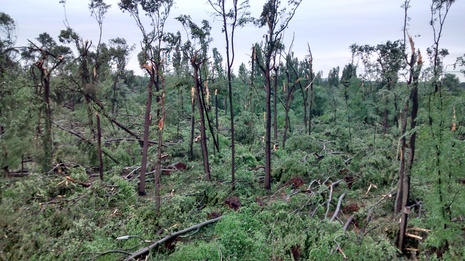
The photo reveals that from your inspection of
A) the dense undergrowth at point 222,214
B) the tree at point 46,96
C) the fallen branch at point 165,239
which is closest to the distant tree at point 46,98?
the tree at point 46,96

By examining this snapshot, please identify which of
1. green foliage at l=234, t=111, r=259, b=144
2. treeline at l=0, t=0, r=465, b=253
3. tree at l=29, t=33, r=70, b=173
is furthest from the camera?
green foliage at l=234, t=111, r=259, b=144

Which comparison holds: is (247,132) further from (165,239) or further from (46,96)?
(165,239)

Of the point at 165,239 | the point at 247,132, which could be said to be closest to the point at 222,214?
the point at 165,239

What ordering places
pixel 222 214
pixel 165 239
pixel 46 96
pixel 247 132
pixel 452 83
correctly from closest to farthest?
pixel 452 83
pixel 165 239
pixel 222 214
pixel 46 96
pixel 247 132

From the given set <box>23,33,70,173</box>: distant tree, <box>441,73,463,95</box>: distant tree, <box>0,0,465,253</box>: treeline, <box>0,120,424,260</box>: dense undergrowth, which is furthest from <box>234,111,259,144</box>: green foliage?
<box>441,73,463,95</box>: distant tree

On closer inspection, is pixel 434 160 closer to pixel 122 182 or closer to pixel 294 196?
pixel 294 196

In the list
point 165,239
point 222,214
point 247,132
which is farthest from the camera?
point 247,132

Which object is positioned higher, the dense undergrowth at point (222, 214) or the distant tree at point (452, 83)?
the distant tree at point (452, 83)

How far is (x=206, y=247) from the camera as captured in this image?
6.56 meters

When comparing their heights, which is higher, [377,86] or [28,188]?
[377,86]

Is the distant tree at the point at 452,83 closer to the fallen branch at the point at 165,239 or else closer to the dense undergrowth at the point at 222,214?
the dense undergrowth at the point at 222,214

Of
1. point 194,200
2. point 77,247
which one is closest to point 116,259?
point 77,247

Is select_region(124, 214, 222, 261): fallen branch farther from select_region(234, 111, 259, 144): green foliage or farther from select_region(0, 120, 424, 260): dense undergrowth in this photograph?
select_region(234, 111, 259, 144): green foliage

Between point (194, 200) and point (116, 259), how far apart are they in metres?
3.16
